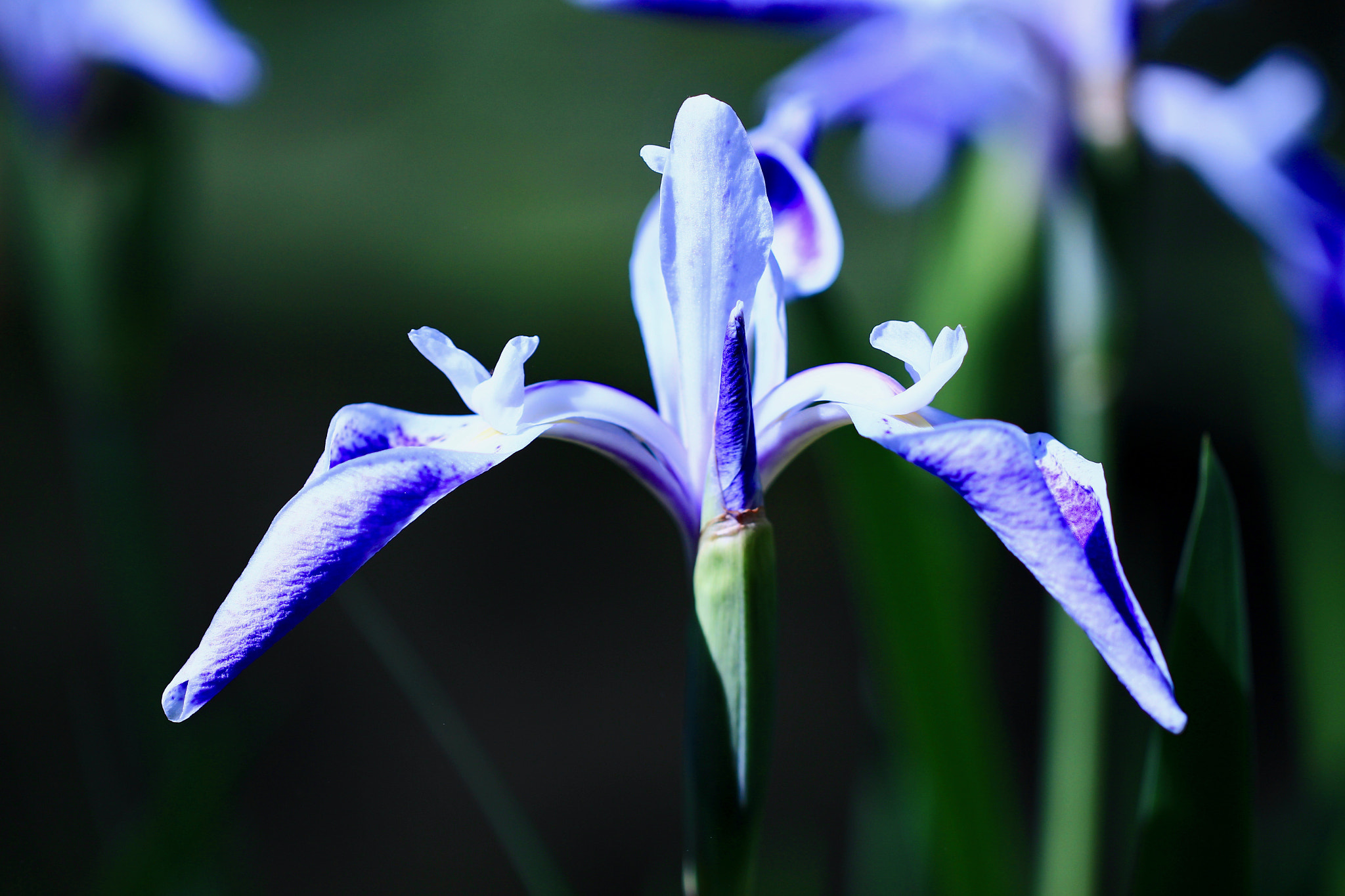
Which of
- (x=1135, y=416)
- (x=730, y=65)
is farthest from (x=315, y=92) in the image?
(x=1135, y=416)

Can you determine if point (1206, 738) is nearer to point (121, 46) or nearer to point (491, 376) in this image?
point (491, 376)

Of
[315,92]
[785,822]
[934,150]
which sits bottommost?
[785,822]

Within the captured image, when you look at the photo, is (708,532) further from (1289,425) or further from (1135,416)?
(1135,416)

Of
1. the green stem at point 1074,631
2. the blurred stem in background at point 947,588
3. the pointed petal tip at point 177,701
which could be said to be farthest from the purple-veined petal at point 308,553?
the green stem at point 1074,631

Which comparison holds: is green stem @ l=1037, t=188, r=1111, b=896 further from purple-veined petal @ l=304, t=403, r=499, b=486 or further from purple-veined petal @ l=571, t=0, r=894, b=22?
purple-veined petal @ l=304, t=403, r=499, b=486

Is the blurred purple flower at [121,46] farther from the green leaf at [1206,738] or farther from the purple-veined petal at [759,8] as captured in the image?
the green leaf at [1206,738]
